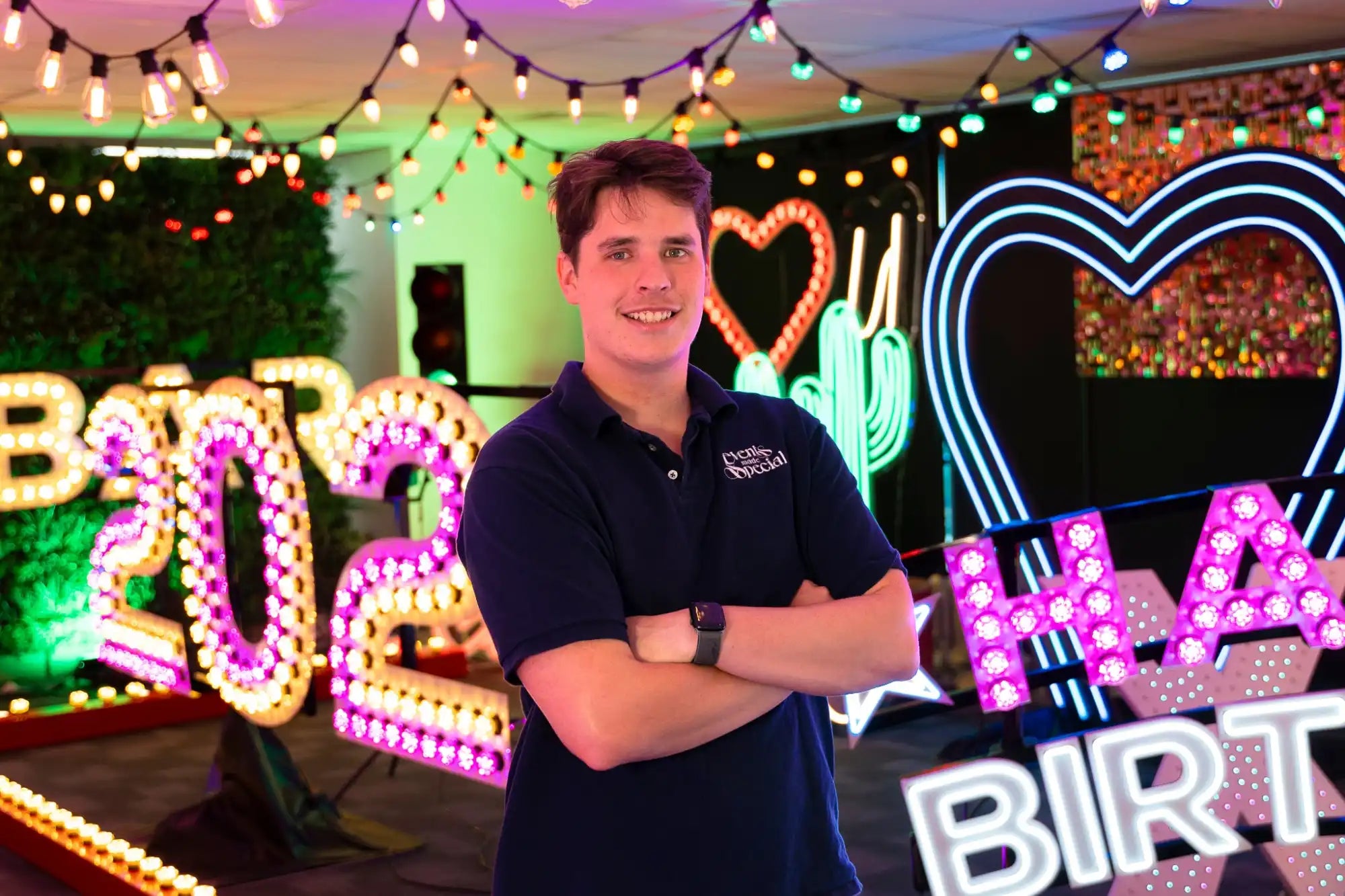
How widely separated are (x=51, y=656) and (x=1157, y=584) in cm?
595

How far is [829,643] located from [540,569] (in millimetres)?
363

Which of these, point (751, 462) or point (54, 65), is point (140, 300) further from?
point (751, 462)

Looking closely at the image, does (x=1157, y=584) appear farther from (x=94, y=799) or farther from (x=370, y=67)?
(x=94, y=799)

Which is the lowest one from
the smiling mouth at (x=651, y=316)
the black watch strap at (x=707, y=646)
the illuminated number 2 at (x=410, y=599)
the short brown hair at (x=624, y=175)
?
the illuminated number 2 at (x=410, y=599)

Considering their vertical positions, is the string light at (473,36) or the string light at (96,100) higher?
the string light at (473,36)

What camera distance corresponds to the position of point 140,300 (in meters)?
8.62

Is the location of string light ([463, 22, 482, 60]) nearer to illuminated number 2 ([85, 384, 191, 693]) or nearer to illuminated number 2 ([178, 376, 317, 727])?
illuminated number 2 ([178, 376, 317, 727])

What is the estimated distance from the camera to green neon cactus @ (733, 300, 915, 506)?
7.53 metres

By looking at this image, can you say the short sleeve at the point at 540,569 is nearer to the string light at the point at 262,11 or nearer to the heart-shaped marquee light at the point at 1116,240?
the string light at the point at 262,11

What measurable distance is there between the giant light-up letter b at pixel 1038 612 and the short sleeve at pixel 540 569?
7.47 ft

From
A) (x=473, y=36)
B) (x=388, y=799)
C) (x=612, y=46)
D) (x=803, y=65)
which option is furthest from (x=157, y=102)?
(x=388, y=799)

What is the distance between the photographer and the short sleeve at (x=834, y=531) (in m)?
1.97

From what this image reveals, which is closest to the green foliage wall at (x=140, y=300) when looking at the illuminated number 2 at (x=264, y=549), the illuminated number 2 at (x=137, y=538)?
the illuminated number 2 at (x=137, y=538)

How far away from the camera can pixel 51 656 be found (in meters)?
8.20
